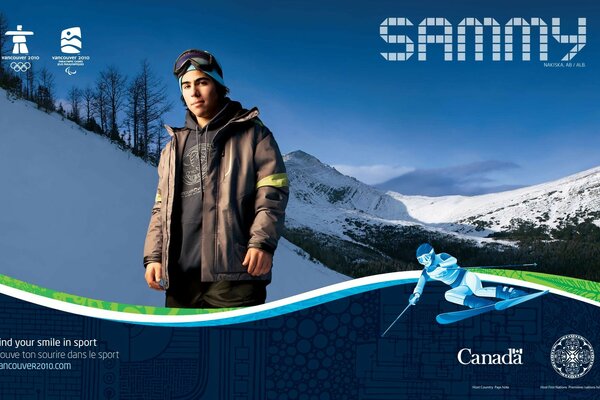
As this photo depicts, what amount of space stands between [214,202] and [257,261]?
453mm

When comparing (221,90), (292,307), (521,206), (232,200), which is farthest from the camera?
(521,206)

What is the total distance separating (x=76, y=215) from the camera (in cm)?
451

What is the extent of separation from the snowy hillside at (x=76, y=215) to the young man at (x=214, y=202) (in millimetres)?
351

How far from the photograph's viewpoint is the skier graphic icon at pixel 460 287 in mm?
4375

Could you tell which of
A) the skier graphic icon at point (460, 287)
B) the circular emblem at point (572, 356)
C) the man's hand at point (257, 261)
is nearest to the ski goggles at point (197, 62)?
the man's hand at point (257, 261)

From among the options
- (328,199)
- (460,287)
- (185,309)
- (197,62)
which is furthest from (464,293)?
(197,62)

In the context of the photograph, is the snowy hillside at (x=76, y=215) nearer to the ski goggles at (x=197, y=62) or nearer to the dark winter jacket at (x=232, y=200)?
the dark winter jacket at (x=232, y=200)

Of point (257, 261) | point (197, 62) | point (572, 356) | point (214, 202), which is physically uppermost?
point (197, 62)

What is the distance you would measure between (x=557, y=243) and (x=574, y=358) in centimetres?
77

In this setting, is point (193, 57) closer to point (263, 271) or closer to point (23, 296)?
point (263, 271)

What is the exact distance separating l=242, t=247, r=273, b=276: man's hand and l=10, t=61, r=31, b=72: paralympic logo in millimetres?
2047

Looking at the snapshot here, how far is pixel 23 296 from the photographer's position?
438 cm

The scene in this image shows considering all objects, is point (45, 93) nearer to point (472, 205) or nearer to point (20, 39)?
point (20, 39)

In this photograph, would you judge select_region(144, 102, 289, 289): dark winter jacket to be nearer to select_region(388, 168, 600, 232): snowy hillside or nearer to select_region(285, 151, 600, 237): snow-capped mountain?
select_region(285, 151, 600, 237): snow-capped mountain
